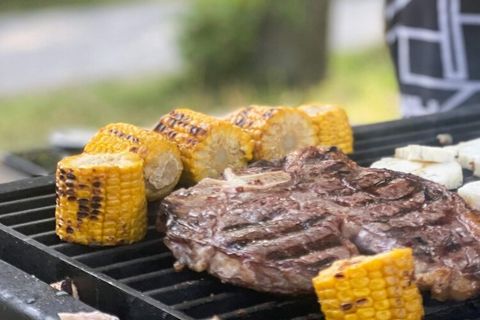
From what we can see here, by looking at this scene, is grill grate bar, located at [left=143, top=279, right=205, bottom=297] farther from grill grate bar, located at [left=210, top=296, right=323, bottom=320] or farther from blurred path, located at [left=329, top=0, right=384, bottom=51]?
blurred path, located at [left=329, top=0, right=384, bottom=51]

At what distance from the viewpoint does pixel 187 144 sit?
3160 millimetres

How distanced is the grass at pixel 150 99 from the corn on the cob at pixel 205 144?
690 centimetres

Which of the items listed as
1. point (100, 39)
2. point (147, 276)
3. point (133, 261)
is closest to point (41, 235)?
point (133, 261)

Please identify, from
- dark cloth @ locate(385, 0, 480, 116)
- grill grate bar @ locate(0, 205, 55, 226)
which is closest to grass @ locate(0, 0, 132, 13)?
dark cloth @ locate(385, 0, 480, 116)

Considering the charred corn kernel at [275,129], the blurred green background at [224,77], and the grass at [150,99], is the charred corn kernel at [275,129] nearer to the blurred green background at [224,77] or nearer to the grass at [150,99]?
the grass at [150,99]

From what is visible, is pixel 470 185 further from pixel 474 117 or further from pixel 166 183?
pixel 474 117

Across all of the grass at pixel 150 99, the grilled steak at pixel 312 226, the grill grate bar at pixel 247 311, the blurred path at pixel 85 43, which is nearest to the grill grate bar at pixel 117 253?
the grilled steak at pixel 312 226

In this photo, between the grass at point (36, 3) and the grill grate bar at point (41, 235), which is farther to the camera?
the grass at point (36, 3)

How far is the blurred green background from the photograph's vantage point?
11.5 m

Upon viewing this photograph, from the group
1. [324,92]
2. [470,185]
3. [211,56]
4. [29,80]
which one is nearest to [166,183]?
[470,185]

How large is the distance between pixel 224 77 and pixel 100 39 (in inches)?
131

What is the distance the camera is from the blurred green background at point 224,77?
11.5 metres

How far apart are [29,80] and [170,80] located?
6.56 ft

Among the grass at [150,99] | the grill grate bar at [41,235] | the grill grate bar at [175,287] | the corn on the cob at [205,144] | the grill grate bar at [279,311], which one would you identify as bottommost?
the grass at [150,99]
